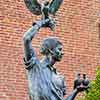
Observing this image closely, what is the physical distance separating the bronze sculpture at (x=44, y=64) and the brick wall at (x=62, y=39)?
750cm

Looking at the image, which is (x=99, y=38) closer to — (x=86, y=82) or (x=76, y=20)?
(x=76, y=20)

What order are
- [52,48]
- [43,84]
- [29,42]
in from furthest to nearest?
[52,48], [43,84], [29,42]

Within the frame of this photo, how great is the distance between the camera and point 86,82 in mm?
6141

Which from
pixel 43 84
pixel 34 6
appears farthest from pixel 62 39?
pixel 43 84

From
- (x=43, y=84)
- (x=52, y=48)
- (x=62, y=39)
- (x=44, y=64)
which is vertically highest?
(x=52, y=48)

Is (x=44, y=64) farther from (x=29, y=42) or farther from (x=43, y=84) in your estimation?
(x=29, y=42)

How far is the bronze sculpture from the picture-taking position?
19.7 ft

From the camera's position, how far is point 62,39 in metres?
15.1

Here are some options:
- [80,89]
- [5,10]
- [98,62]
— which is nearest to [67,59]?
[98,62]

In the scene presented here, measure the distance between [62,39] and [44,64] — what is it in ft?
29.3

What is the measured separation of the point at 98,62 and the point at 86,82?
31.1 ft

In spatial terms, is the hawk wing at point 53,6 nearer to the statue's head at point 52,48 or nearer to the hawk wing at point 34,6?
the hawk wing at point 34,6

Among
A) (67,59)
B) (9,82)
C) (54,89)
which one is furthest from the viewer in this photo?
(67,59)

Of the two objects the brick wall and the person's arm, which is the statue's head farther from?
the brick wall
